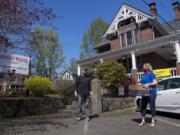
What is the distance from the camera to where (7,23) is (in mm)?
9266

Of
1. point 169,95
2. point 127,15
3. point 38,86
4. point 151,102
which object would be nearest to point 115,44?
point 127,15

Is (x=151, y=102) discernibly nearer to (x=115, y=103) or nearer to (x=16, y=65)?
(x=115, y=103)

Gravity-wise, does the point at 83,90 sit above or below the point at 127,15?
below

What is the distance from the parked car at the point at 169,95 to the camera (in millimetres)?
10125

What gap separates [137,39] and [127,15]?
273 centimetres

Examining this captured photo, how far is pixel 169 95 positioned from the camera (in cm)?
1041

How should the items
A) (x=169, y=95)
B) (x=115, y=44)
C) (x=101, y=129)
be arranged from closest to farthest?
(x=101, y=129), (x=169, y=95), (x=115, y=44)

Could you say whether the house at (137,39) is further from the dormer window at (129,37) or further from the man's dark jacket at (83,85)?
the man's dark jacket at (83,85)

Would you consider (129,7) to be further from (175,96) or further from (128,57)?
(175,96)

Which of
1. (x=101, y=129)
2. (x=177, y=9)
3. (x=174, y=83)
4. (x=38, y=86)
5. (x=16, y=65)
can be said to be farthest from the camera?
(x=177, y=9)

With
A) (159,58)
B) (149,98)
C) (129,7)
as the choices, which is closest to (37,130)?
(149,98)

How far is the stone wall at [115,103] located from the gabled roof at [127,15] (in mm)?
12118

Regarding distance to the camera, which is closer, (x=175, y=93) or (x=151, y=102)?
(x=151, y=102)

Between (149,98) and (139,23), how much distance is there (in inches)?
724
